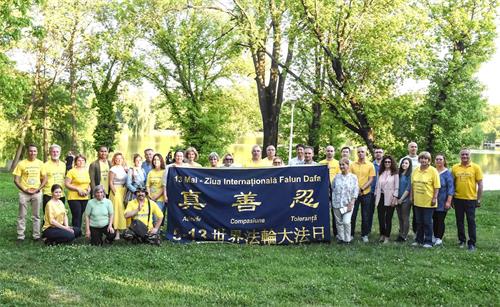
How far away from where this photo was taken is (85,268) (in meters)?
7.41

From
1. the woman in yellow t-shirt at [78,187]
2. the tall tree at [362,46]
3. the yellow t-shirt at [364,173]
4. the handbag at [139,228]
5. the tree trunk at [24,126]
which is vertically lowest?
the handbag at [139,228]

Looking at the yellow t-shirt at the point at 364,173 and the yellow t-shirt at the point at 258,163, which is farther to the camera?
the yellow t-shirt at the point at 258,163

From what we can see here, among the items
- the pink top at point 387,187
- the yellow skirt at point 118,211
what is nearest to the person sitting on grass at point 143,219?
the yellow skirt at point 118,211

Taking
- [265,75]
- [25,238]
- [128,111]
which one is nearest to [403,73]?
[265,75]

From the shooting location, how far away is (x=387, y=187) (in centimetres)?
963

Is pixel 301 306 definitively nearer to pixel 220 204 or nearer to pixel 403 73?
pixel 220 204

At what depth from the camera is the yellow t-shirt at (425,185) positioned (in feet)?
29.9

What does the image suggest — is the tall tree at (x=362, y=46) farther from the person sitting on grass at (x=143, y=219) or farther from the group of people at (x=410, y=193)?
the person sitting on grass at (x=143, y=219)

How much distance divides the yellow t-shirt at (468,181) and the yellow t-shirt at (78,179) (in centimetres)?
699

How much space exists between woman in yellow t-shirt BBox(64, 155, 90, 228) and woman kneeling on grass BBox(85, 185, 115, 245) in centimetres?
59

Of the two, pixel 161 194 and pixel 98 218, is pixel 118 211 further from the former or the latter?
pixel 161 194

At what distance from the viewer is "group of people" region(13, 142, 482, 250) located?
911cm

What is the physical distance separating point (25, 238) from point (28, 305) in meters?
4.36

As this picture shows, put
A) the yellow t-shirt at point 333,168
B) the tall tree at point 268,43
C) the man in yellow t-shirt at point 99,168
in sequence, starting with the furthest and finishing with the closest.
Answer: the tall tree at point 268,43 < the yellow t-shirt at point 333,168 < the man in yellow t-shirt at point 99,168
